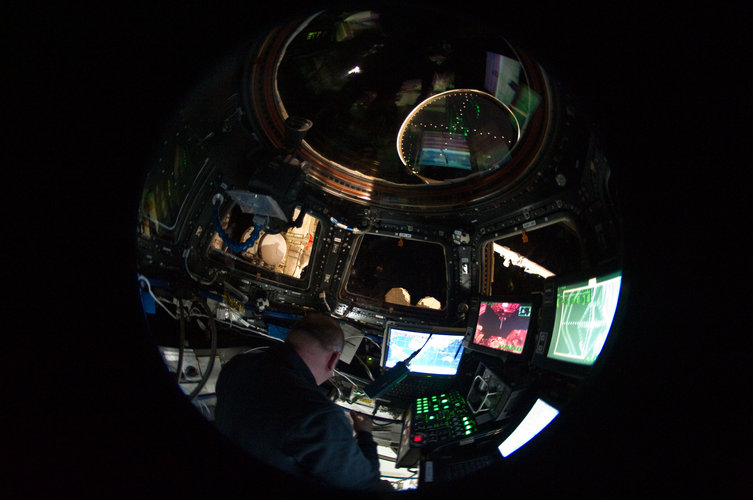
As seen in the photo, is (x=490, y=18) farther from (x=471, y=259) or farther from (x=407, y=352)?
(x=407, y=352)

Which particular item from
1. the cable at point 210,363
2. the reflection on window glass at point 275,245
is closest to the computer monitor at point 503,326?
the reflection on window glass at point 275,245

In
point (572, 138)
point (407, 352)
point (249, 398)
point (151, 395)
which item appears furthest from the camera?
point (407, 352)

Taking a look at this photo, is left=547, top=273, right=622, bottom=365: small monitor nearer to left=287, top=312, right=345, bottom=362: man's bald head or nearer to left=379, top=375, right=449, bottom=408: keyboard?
left=379, top=375, right=449, bottom=408: keyboard

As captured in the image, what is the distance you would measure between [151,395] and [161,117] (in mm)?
598

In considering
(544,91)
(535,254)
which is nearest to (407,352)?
(535,254)

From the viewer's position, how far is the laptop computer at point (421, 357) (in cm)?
144

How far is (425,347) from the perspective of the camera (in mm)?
1472

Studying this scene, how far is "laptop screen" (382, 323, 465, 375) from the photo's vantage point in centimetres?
144

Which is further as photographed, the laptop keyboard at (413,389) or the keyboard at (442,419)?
the laptop keyboard at (413,389)

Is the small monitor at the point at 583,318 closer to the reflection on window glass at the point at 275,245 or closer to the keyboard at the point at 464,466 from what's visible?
the keyboard at the point at 464,466

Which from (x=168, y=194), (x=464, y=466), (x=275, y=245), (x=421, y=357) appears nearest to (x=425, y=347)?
(x=421, y=357)

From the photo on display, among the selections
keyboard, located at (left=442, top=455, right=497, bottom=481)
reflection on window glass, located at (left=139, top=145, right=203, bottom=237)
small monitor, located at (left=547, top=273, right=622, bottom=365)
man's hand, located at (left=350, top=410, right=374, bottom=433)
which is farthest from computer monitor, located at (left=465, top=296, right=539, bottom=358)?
reflection on window glass, located at (left=139, top=145, right=203, bottom=237)

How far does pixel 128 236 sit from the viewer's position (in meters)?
0.55

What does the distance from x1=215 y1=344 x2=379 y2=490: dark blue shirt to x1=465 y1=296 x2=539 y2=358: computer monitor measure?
69 cm
